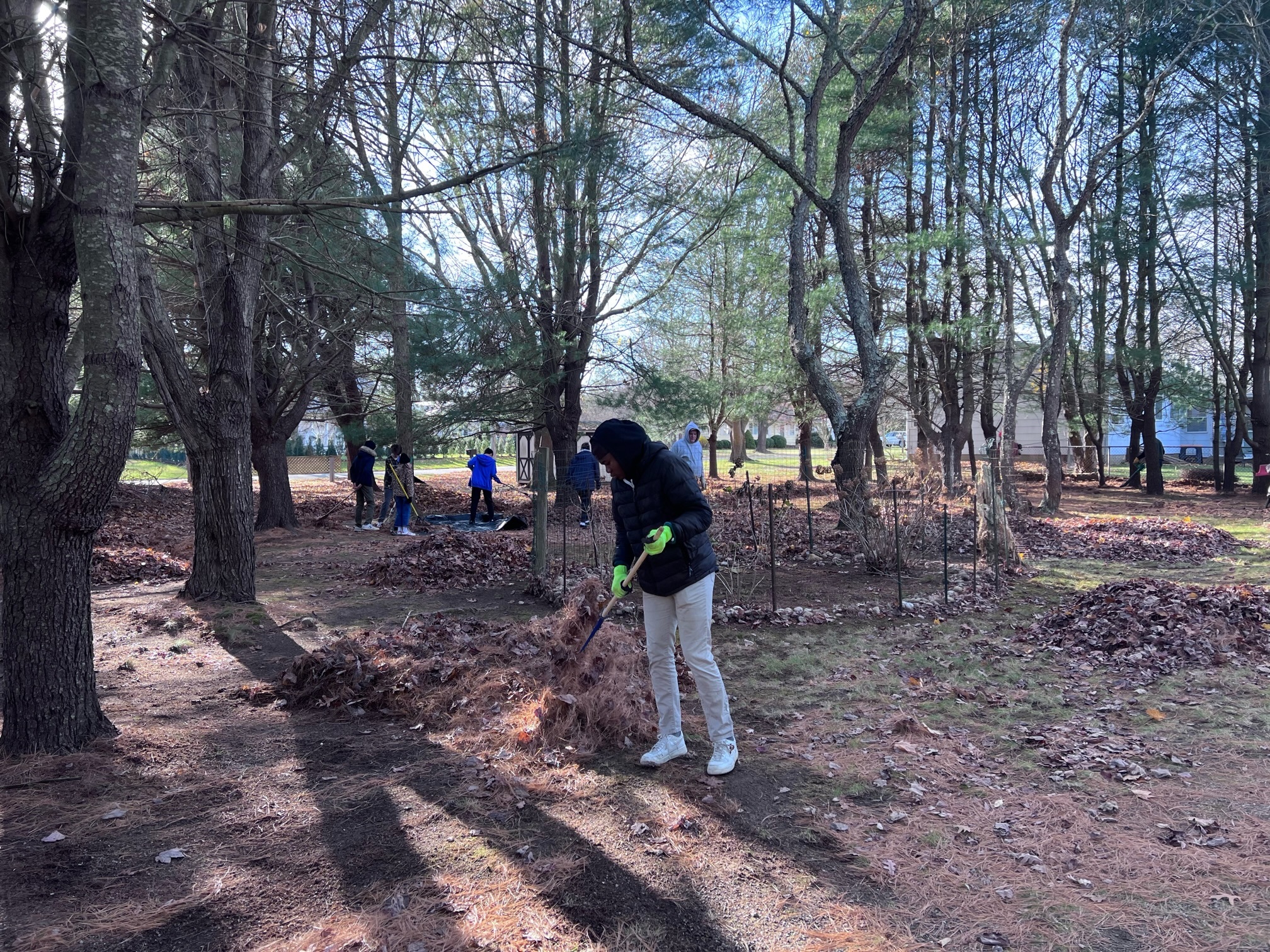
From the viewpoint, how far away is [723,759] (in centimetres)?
407

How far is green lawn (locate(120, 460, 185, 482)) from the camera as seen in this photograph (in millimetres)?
16797

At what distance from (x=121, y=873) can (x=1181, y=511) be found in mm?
20330

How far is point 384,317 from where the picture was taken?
38.2 feet

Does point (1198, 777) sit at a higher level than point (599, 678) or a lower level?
lower

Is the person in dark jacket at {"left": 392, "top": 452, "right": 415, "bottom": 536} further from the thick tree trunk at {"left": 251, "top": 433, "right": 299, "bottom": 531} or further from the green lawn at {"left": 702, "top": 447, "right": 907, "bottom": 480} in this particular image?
the green lawn at {"left": 702, "top": 447, "right": 907, "bottom": 480}

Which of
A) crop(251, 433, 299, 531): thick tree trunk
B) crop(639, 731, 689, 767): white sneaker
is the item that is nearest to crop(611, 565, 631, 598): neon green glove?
crop(639, 731, 689, 767): white sneaker

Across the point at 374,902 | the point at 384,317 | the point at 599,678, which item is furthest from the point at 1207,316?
the point at 374,902

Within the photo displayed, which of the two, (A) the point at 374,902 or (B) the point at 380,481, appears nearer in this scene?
(A) the point at 374,902

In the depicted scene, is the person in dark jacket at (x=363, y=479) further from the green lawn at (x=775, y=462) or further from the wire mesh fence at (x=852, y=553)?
the green lawn at (x=775, y=462)

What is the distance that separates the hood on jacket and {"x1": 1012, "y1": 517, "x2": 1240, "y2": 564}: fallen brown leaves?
9.49 metres

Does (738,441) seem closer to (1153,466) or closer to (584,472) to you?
(1153,466)

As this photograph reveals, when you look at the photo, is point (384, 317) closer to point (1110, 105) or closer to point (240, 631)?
point (240, 631)

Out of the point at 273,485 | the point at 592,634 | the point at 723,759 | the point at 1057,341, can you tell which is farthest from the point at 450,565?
the point at 1057,341

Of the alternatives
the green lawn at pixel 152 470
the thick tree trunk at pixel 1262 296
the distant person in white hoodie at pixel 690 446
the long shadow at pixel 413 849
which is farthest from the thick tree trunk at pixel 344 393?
the thick tree trunk at pixel 1262 296
